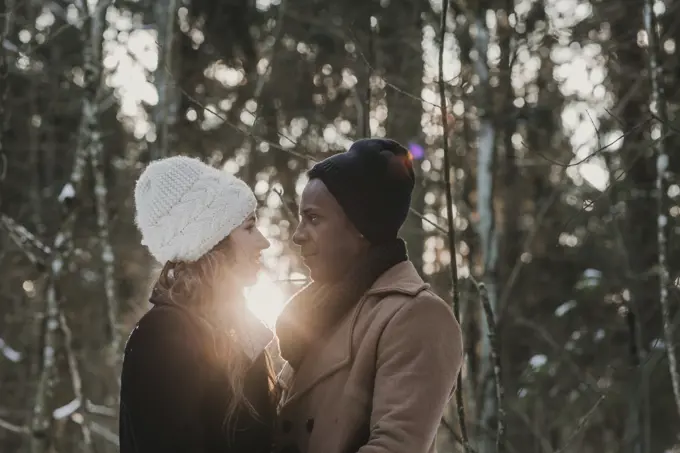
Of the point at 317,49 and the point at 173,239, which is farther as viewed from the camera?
the point at 317,49

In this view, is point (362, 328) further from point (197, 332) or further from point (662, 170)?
point (662, 170)

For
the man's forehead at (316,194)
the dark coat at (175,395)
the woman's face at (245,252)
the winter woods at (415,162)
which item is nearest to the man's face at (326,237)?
the man's forehead at (316,194)

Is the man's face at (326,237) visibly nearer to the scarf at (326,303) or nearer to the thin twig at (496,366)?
the scarf at (326,303)

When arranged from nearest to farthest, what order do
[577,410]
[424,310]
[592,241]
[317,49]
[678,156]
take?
[424,310]
[678,156]
[577,410]
[317,49]
[592,241]

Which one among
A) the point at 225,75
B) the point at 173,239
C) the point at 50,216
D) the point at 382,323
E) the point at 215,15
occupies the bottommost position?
the point at 50,216

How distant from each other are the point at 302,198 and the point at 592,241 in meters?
7.84

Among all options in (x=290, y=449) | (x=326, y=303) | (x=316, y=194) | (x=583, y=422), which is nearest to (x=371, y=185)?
(x=316, y=194)

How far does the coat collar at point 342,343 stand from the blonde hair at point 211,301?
0.17m

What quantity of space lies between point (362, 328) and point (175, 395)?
0.55 m

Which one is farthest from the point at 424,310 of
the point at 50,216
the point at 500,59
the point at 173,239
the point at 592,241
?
the point at 50,216

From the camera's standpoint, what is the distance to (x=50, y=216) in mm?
10234

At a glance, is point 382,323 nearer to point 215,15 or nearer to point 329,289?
point 329,289

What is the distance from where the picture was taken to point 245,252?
239 centimetres

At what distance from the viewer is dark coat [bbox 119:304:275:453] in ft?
Result: 6.82
